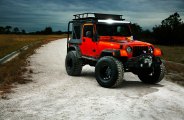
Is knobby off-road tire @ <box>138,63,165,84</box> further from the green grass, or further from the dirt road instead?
the green grass

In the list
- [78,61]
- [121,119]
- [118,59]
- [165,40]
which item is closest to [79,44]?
[78,61]

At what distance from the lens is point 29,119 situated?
21.2 feet

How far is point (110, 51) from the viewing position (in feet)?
32.2

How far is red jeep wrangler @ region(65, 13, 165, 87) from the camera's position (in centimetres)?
962

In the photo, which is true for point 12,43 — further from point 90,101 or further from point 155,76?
point 90,101

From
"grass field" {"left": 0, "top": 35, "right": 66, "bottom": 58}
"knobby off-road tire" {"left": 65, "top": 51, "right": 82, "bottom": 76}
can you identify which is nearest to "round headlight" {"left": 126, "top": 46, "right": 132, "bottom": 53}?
"knobby off-road tire" {"left": 65, "top": 51, "right": 82, "bottom": 76}

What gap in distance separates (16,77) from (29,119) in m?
4.95

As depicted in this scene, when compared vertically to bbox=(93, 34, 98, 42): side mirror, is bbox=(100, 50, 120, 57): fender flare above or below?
below

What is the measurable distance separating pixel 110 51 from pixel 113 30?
5.08 ft

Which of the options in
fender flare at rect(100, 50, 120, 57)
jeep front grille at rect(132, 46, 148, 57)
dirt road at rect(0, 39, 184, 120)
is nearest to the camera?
dirt road at rect(0, 39, 184, 120)

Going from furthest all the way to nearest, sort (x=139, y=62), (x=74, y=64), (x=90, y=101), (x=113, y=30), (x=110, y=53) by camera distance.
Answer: (x=74, y=64) → (x=113, y=30) → (x=110, y=53) → (x=139, y=62) → (x=90, y=101)

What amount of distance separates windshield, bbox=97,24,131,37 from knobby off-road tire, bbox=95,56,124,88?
4.49 ft

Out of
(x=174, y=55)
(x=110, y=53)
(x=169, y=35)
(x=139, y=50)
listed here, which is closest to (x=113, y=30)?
(x=110, y=53)

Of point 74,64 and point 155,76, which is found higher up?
point 74,64
